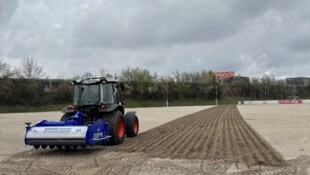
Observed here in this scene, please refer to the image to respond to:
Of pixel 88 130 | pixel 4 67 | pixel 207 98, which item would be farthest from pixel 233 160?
pixel 207 98

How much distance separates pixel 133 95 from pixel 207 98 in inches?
962

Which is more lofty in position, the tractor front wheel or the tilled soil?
the tractor front wheel

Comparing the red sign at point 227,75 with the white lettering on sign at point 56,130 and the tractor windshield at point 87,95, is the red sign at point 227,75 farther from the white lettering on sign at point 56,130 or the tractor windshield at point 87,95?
the white lettering on sign at point 56,130

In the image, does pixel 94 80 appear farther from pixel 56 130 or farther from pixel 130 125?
pixel 56 130

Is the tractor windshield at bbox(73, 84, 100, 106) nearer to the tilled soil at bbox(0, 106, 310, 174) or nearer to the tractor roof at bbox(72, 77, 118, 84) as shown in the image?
the tractor roof at bbox(72, 77, 118, 84)

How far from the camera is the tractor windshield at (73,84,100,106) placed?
1459cm

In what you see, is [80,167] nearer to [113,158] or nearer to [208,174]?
[113,158]

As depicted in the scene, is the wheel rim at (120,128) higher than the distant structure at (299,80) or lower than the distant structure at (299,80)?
lower

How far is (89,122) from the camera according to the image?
13945 millimetres

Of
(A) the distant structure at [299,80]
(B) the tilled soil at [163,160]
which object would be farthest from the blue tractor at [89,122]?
(A) the distant structure at [299,80]

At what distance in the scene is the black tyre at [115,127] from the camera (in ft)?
45.0

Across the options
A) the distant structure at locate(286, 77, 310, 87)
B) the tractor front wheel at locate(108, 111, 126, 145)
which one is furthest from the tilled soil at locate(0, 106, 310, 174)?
the distant structure at locate(286, 77, 310, 87)

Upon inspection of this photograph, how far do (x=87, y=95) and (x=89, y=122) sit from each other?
122cm

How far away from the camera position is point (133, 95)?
9162cm
